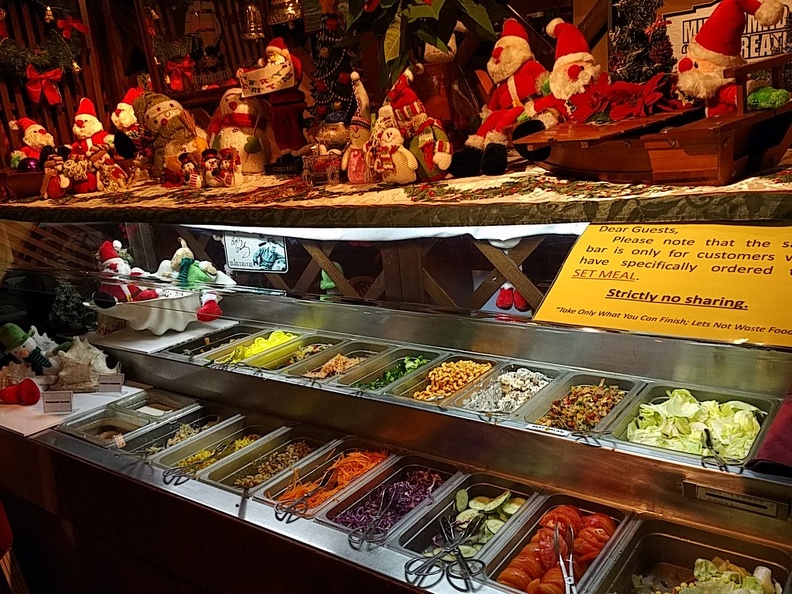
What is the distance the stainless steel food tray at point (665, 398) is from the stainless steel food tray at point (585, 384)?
18mm

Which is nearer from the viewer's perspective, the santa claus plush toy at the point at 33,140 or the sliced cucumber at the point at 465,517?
the sliced cucumber at the point at 465,517

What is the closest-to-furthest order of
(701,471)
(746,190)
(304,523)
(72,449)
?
(746,190) → (701,471) → (304,523) → (72,449)

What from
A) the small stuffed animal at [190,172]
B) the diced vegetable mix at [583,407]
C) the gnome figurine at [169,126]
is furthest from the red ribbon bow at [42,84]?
the diced vegetable mix at [583,407]

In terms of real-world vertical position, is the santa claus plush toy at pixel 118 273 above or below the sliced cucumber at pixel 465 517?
above

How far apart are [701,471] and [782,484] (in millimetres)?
159

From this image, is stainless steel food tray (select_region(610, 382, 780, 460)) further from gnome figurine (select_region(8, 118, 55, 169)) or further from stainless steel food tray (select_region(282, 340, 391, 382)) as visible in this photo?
gnome figurine (select_region(8, 118, 55, 169))

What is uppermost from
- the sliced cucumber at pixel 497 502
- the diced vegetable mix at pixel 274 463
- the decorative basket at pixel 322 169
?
the decorative basket at pixel 322 169

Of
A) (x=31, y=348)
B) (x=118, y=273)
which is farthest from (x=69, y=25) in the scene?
(x=31, y=348)

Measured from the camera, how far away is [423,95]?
2.14 meters

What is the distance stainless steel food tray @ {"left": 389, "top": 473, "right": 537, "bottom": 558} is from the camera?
1698 mm

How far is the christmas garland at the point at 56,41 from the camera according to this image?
3633 millimetres

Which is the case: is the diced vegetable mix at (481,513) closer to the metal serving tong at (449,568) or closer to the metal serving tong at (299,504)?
the metal serving tong at (449,568)

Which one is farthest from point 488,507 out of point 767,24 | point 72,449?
point 72,449

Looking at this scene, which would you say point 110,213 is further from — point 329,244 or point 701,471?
point 701,471
